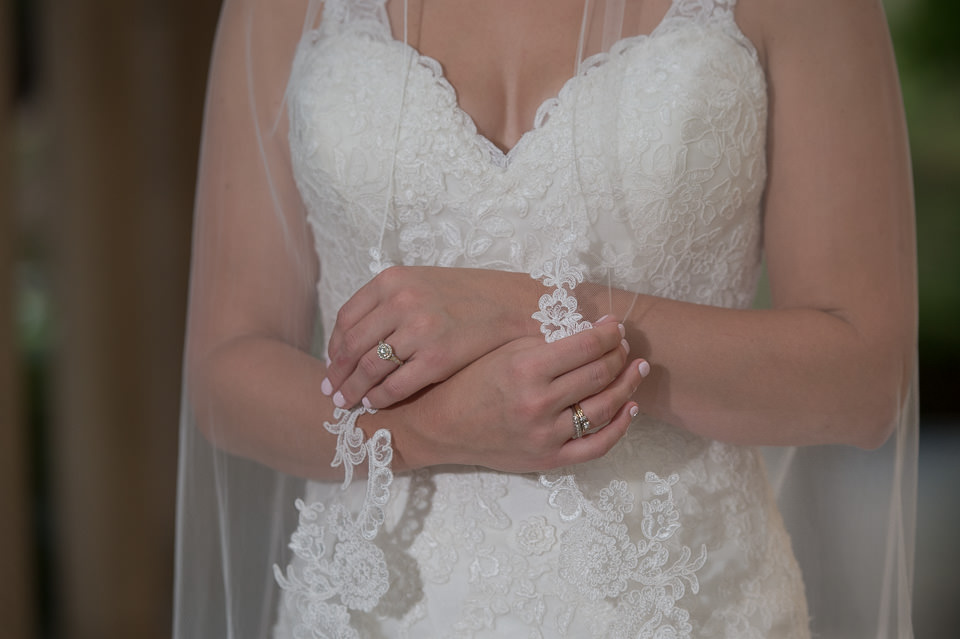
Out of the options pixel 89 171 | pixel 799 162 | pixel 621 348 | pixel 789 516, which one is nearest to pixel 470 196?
pixel 621 348

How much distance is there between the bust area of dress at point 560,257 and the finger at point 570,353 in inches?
4.7

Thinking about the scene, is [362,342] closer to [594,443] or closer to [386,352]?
[386,352]

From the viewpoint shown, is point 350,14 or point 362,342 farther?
point 350,14

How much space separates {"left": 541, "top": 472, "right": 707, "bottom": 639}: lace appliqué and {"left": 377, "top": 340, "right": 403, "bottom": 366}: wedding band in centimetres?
19

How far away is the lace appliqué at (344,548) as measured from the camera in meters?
0.92

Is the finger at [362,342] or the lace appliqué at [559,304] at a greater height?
the lace appliqué at [559,304]

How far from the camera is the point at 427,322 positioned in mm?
880

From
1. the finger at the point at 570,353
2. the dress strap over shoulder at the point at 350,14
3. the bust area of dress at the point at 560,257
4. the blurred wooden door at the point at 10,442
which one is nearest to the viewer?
the finger at the point at 570,353

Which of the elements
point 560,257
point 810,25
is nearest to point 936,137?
point 810,25

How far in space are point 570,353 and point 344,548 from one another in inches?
12.4

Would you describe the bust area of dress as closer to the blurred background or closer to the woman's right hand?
the woman's right hand

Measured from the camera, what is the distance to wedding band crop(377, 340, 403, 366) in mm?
888

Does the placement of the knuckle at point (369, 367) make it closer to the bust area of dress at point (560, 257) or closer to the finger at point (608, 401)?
the bust area of dress at point (560, 257)

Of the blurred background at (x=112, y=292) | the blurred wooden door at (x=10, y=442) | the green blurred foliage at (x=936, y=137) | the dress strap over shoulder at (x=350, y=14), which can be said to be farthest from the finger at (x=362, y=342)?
the green blurred foliage at (x=936, y=137)
